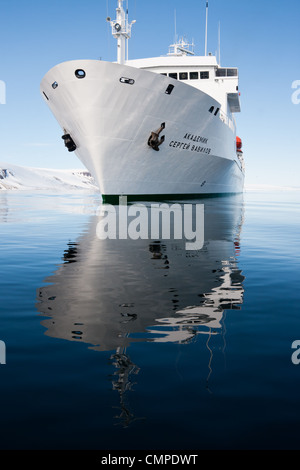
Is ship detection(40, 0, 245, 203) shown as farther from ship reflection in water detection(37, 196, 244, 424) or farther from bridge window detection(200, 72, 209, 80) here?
ship reflection in water detection(37, 196, 244, 424)

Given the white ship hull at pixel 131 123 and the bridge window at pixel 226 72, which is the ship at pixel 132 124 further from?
the bridge window at pixel 226 72

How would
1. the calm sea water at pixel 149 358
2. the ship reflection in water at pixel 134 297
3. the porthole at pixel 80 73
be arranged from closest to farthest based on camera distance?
the calm sea water at pixel 149 358, the ship reflection in water at pixel 134 297, the porthole at pixel 80 73

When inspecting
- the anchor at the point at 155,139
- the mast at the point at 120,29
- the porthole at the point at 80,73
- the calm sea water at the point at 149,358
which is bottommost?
the calm sea water at the point at 149,358

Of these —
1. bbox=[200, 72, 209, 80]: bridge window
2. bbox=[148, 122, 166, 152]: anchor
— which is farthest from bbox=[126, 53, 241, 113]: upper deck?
bbox=[148, 122, 166, 152]: anchor

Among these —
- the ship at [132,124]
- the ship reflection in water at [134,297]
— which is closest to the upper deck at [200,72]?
the ship at [132,124]

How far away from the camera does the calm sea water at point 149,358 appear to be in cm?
280

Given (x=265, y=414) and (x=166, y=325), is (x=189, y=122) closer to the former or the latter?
(x=166, y=325)

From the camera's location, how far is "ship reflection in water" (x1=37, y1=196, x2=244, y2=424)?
14.8 ft

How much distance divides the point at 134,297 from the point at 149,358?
235 cm

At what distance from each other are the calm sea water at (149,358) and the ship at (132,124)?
669 inches

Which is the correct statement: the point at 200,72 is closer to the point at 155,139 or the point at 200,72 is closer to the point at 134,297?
the point at 155,139

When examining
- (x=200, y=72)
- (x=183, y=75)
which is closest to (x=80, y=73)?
(x=183, y=75)
